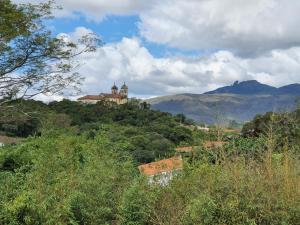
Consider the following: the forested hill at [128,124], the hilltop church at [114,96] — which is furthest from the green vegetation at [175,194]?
the hilltop church at [114,96]

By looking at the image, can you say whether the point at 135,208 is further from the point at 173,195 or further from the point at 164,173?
the point at 164,173

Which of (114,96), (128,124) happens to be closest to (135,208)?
(128,124)

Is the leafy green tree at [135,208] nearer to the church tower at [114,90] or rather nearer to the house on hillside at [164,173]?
the house on hillside at [164,173]

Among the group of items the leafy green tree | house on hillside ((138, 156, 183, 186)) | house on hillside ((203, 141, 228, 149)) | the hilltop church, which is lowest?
the leafy green tree

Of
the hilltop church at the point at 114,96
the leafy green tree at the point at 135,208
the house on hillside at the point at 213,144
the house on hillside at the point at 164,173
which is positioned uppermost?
the hilltop church at the point at 114,96

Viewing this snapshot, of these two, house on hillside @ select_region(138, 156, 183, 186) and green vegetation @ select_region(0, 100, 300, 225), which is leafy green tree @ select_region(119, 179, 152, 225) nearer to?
green vegetation @ select_region(0, 100, 300, 225)

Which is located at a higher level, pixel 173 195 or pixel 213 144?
pixel 213 144

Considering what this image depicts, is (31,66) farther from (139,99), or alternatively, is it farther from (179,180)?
(139,99)

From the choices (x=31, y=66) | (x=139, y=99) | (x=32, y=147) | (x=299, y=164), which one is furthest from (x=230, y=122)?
(x=139, y=99)

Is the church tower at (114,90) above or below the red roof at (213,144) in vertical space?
above

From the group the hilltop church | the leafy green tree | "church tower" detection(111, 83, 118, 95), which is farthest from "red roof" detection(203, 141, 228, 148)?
"church tower" detection(111, 83, 118, 95)

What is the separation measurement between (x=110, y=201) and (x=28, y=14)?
1209cm

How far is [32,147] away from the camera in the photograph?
545 inches

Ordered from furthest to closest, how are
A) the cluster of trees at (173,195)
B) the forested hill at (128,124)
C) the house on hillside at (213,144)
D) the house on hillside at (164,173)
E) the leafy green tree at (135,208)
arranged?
the forested hill at (128,124) < the house on hillside at (213,144) < the house on hillside at (164,173) < the leafy green tree at (135,208) < the cluster of trees at (173,195)
